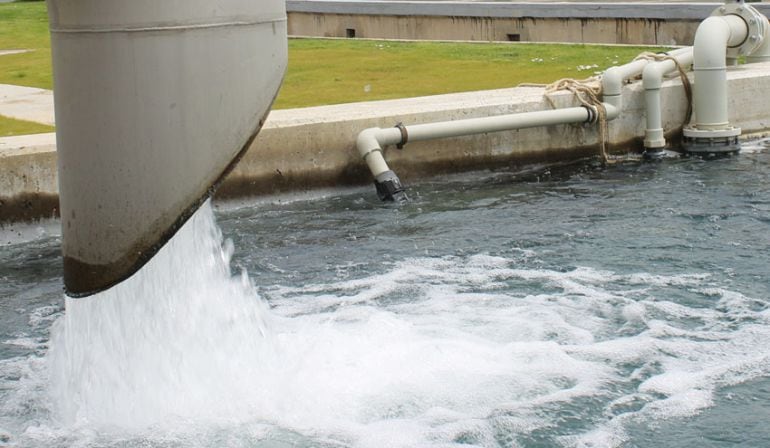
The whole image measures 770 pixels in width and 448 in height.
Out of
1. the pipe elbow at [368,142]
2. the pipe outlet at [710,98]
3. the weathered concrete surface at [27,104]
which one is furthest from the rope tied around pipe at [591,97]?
the weathered concrete surface at [27,104]

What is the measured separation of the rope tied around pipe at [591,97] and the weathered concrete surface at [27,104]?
4.80m

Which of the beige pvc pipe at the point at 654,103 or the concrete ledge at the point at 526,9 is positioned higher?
the concrete ledge at the point at 526,9

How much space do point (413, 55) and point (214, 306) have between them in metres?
9.77

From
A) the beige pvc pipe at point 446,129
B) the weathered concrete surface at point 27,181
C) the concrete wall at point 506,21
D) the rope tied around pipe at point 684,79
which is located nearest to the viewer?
the weathered concrete surface at point 27,181

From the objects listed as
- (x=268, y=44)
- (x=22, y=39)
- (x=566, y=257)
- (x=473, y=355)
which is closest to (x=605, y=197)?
(x=566, y=257)

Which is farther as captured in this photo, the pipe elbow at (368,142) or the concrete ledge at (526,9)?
the concrete ledge at (526,9)

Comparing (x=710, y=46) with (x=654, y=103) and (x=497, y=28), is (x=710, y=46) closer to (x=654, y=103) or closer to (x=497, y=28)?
(x=654, y=103)

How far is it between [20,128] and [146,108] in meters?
6.76

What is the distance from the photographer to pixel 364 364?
6406mm

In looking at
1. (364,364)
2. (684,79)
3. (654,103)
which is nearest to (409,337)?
(364,364)

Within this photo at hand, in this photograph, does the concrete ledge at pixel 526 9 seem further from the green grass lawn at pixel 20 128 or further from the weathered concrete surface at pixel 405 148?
the green grass lawn at pixel 20 128

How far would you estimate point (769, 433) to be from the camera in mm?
5430

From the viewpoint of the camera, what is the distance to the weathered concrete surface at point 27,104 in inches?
439

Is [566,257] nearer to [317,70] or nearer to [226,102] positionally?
[226,102]
